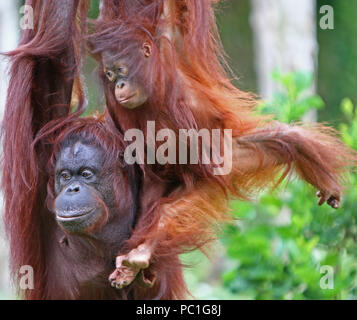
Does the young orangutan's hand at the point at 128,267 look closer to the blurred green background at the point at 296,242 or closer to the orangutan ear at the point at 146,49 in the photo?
the orangutan ear at the point at 146,49

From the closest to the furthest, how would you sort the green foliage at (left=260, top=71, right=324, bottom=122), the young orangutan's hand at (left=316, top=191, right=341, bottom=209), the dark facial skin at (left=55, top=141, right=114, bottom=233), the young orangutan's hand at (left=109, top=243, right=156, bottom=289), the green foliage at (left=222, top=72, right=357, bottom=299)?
the young orangutan's hand at (left=109, top=243, right=156, bottom=289), the dark facial skin at (left=55, top=141, right=114, bottom=233), the young orangutan's hand at (left=316, top=191, right=341, bottom=209), the green foliage at (left=260, top=71, right=324, bottom=122), the green foliage at (left=222, top=72, right=357, bottom=299)

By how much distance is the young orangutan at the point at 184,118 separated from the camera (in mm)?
2600

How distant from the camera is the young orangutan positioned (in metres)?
2.60

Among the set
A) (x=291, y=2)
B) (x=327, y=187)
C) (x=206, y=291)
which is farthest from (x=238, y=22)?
(x=327, y=187)

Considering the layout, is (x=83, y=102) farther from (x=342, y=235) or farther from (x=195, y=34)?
(x=342, y=235)

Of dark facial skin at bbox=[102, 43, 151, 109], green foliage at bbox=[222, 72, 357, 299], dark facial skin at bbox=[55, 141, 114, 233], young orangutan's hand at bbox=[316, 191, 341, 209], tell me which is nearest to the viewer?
dark facial skin at bbox=[55, 141, 114, 233]

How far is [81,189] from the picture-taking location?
8.41 feet

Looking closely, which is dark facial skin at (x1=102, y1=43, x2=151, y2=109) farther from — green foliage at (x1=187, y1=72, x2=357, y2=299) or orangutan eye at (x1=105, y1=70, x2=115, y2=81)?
green foliage at (x1=187, y1=72, x2=357, y2=299)

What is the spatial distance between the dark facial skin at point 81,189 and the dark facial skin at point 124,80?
22cm

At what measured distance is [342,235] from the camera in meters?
4.12

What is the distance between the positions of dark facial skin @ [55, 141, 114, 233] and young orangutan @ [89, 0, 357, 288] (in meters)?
0.16

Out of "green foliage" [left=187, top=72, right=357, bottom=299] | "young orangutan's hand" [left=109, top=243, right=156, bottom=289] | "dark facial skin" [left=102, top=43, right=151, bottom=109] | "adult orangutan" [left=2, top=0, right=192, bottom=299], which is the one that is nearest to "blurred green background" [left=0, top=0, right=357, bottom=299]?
"green foliage" [left=187, top=72, right=357, bottom=299]

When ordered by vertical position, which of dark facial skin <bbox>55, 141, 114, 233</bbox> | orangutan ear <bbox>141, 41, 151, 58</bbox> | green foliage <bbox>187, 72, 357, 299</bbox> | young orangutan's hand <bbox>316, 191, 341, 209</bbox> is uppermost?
orangutan ear <bbox>141, 41, 151, 58</bbox>
